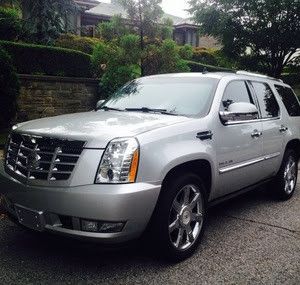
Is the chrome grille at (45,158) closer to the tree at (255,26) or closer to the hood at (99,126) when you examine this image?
the hood at (99,126)

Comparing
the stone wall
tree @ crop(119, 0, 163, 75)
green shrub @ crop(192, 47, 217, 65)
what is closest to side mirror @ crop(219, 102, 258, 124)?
tree @ crop(119, 0, 163, 75)

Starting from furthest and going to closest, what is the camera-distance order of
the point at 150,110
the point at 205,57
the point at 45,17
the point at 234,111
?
the point at 205,57 < the point at 45,17 < the point at 150,110 < the point at 234,111

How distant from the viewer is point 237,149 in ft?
14.2

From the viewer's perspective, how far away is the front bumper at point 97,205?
297 cm

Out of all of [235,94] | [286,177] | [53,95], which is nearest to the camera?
[235,94]

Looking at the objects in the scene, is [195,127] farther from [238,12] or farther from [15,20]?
[15,20]

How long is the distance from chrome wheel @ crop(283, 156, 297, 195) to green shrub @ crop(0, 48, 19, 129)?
19.8ft

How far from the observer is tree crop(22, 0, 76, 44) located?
49.7ft

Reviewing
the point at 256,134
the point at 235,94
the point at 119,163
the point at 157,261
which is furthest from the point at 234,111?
the point at 157,261

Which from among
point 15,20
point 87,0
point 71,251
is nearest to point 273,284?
point 71,251

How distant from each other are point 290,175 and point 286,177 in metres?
0.17

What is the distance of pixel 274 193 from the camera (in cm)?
571

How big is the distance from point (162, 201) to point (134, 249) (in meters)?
0.75

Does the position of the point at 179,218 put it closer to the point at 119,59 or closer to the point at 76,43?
the point at 119,59
